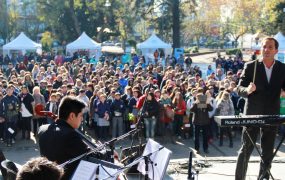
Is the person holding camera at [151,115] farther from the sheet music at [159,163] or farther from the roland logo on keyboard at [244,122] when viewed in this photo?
the roland logo on keyboard at [244,122]

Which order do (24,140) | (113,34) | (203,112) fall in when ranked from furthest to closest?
(113,34) < (24,140) < (203,112)

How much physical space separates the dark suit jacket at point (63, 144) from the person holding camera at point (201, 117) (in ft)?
23.7

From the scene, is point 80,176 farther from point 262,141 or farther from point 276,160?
point 276,160

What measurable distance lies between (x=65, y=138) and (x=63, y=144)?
6 cm

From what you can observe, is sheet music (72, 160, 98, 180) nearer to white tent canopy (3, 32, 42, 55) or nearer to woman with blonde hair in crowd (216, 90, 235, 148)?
woman with blonde hair in crowd (216, 90, 235, 148)

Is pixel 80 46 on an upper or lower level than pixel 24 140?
upper

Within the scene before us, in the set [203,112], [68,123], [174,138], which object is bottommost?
[174,138]

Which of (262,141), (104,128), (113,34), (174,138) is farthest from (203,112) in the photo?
(113,34)

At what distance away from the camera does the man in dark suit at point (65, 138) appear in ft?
14.3

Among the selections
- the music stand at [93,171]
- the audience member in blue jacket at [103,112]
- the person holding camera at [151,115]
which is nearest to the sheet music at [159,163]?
the music stand at [93,171]

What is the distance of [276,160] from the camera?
8.22 meters

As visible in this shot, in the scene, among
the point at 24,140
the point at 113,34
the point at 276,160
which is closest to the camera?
the point at 276,160

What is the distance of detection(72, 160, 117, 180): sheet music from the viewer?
394 centimetres

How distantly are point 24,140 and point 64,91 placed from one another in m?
1.69
